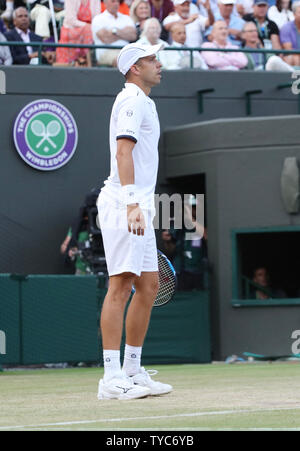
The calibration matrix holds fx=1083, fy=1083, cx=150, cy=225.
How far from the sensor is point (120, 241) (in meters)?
6.88

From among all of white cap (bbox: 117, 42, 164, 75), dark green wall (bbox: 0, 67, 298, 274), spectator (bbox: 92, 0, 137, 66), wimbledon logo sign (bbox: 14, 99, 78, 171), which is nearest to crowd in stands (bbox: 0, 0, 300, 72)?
spectator (bbox: 92, 0, 137, 66)

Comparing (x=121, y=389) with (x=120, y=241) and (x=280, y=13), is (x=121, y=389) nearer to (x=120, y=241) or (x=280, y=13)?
(x=120, y=241)

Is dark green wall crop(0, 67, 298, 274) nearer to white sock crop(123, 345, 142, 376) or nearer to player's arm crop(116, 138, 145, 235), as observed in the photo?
white sock crop(123, 345, 142, 376)

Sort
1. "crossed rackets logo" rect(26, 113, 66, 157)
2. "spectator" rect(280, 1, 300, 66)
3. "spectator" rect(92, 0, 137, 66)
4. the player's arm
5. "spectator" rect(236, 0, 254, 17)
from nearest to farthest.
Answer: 1. the player's arm
2. "crossed rackets logo" rect(26, 113, 66, 157)
3. "spectator" rect(92, 0, 137, 66)
4. "spectator" rect(280, 1, 300, 66)
5. "spectator" rect(236, 0, 254, 17)

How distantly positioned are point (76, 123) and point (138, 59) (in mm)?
9146

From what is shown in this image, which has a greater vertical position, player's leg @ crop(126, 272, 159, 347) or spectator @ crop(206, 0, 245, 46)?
spectator @ crop(206, 0, 245, 46)

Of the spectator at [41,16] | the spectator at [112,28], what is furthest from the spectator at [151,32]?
the spectator at [41,16]

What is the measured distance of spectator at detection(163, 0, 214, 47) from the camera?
17.2 metres

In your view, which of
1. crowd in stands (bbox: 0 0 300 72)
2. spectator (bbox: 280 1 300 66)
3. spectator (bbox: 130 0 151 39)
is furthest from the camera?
spectator (bbox: 280 1 300 66)

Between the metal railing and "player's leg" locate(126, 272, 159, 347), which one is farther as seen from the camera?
the metal railing

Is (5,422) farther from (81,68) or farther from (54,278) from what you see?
(81,68)

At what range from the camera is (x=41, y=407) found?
6.41 metres

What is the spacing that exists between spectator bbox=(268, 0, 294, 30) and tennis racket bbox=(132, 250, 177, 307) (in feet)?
38.3

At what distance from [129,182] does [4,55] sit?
30.8ft
